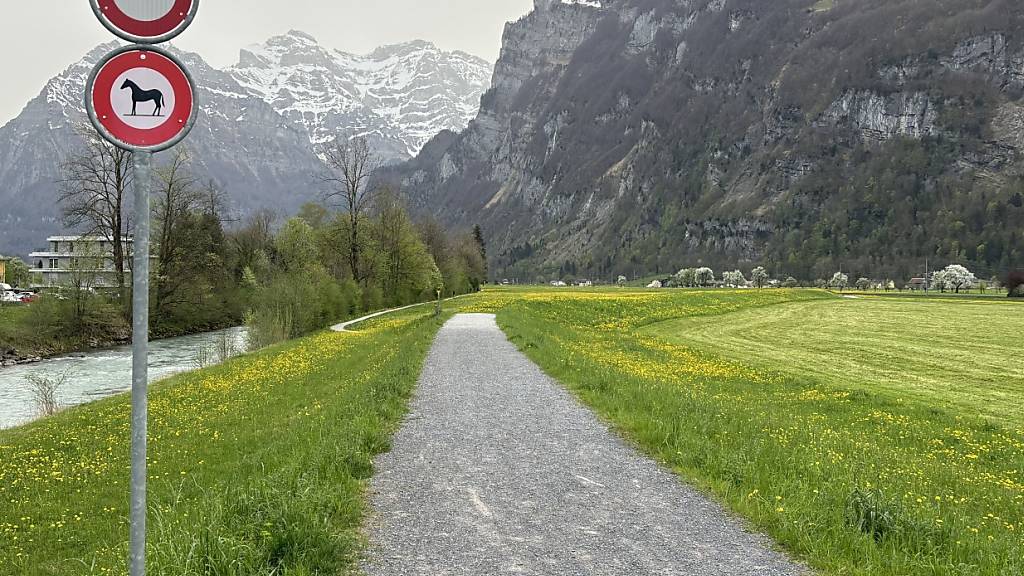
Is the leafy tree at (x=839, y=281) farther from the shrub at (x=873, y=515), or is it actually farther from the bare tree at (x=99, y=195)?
the shrub at (x=873, y=515)

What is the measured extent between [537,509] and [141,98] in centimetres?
547

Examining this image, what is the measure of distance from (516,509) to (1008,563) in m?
4.59

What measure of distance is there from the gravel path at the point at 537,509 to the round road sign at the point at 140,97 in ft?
12.5

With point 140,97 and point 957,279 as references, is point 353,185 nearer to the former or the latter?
point 140,97

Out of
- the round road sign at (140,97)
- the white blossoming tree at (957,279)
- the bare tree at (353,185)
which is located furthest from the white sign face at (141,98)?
the white blossoming tree at (957,279)

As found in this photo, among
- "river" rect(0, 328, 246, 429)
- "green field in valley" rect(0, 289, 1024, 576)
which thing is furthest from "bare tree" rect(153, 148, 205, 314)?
"green field in valley" rect(0, 289, 1024, 576)

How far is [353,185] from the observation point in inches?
2350

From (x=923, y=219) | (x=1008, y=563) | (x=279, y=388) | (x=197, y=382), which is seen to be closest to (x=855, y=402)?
(x=1008, y=563)

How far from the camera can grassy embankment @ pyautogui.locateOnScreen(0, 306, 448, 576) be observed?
5.67m

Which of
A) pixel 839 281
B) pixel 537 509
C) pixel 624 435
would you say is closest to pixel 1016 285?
pixel 839 281

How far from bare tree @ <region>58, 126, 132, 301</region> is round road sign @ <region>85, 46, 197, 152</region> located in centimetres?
4435

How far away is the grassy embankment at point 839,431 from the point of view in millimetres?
6371

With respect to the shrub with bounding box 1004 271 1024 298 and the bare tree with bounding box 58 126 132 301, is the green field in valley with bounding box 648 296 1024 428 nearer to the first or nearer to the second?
the bare tree with bounding box 58 126 132 301

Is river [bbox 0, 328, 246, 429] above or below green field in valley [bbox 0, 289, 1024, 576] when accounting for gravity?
below
